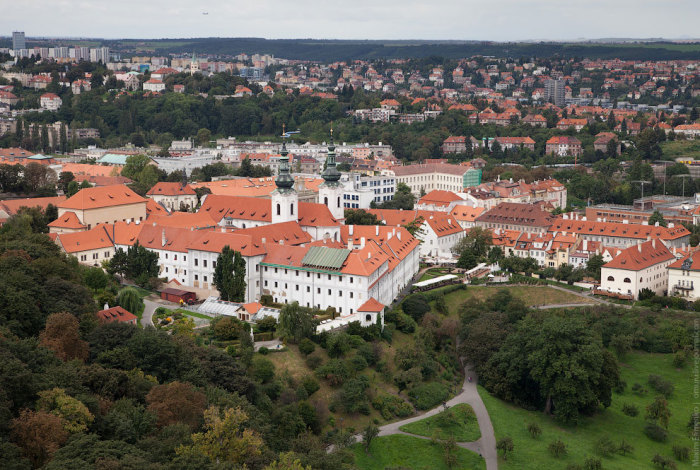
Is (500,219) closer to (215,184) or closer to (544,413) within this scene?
(215,184)

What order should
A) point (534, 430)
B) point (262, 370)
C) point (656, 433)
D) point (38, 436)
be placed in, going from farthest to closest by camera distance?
1. point (656, 433)
2. point (534, 430)
3. point (262, 370)
4. point (38, 436)

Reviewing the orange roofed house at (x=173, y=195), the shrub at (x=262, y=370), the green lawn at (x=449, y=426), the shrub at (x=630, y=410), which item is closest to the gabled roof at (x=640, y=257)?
the shrub at (x=630, y=410)

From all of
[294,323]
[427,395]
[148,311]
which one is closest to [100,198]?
[148,311]

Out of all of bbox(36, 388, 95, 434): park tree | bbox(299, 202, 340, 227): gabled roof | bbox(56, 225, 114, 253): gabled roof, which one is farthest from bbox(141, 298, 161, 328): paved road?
bbox(36, 388, 95, 434): park tree

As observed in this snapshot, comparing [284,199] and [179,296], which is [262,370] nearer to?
[179,296]

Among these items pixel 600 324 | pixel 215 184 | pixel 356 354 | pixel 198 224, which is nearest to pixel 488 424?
pixel 356 354

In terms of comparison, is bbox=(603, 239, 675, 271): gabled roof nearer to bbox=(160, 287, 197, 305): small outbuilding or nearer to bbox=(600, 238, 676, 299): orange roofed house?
bbox=(600, 238, 676, 299): orange roofed house

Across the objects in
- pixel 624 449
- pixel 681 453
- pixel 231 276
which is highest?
pixel 231 276
